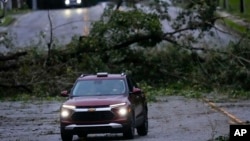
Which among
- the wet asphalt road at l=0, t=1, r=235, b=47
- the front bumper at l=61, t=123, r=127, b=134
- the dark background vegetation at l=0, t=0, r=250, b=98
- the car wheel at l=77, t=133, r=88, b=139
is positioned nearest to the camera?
the front bumper at l=61, t=123, r=127, b=134

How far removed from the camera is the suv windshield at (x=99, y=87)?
64.4 feet

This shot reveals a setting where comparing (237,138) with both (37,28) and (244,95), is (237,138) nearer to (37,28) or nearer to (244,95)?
(244,95)

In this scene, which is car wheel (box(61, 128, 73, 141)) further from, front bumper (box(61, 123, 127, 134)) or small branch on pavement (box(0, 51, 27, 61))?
small branch on pavement (box(0, 51, 27, 61))

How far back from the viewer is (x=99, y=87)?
1978 centimetres

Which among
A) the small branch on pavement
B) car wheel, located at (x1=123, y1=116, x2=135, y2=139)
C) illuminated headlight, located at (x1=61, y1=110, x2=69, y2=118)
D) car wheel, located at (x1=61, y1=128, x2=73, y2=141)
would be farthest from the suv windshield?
the small branch on pavement

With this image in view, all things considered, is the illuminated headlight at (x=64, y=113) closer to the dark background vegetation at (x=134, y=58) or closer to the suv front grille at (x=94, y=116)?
the suv front grille at (x=94, y=116)

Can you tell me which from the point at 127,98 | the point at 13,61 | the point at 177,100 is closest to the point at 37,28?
the point at 13,61

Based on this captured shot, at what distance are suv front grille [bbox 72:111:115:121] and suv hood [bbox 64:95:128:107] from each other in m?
0.20

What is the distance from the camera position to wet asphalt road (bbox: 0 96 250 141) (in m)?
20.1

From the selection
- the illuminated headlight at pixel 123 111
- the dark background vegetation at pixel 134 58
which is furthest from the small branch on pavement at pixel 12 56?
the illuminated headlight at pixel 123 111

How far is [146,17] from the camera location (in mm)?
33750

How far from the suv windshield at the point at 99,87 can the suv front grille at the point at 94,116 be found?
3.68ft

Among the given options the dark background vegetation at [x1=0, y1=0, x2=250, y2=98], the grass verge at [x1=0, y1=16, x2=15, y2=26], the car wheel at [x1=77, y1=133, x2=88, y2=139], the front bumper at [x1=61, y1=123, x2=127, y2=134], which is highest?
the front bumper at [x1=61, y1=123, x2=127, y2=134]

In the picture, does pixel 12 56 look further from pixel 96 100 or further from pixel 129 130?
pixel 129 130
